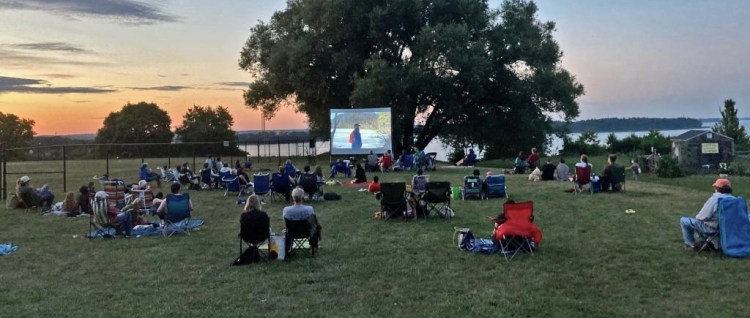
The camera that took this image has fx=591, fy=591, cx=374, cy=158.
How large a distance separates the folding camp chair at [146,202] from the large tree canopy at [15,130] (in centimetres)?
6142

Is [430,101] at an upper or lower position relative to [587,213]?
upper

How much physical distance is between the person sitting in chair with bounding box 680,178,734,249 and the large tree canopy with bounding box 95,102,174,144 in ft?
209

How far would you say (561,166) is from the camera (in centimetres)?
2003

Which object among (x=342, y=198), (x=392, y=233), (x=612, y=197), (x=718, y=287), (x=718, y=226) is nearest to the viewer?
(x=718, y=287)

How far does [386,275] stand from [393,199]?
4.74 m

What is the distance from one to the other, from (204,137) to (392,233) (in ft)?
185

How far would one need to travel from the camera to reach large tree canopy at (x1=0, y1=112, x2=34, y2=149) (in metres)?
66.8

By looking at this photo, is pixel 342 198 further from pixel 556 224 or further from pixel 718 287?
pixel 718 287

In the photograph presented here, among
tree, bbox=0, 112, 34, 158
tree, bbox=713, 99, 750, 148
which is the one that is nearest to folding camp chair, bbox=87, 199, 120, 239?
tree, bbox=713, 99, 750, 148

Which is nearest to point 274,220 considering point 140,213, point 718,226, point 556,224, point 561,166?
point 140,213

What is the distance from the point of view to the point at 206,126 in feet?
215

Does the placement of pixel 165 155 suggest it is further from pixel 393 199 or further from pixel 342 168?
pixel 393 199

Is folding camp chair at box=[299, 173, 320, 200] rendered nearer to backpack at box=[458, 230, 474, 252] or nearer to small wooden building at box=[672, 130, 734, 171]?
backpack at box=[458, 230, 474, 252]

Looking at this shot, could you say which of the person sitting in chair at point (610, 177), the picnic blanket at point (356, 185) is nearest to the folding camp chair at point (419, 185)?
the person sitting in chair at point (610, 177)
